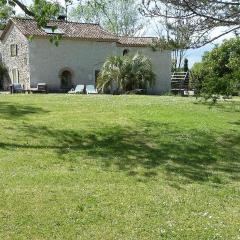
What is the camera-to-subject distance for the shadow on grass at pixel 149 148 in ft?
29.3

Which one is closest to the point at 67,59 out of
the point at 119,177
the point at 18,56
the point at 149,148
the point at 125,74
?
the point at 18,56

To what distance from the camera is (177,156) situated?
10.1 meters

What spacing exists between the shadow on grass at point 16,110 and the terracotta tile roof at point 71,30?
19.8 meters

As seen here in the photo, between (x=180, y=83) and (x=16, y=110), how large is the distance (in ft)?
79.8

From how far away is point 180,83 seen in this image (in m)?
39.7

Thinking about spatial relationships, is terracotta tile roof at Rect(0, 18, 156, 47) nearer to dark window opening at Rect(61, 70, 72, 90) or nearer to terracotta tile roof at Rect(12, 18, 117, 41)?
→ terracotta tile roof at Rect(12, 18, 117, 41)

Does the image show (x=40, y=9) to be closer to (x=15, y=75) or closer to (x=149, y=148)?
(x=149, y=148)

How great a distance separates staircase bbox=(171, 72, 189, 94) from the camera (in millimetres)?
38719

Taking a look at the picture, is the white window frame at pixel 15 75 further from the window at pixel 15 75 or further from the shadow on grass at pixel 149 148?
the shadow on grass at pixel 149 148

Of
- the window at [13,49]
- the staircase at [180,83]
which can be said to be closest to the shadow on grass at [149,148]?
the staircase at [180,83]

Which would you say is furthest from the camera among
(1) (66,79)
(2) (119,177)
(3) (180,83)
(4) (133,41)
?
(4) (133,41)

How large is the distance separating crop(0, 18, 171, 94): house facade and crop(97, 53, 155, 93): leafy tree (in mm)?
4294

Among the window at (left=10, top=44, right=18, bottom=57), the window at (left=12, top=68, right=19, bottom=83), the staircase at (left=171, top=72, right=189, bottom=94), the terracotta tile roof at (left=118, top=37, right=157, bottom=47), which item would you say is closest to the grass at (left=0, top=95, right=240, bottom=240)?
the staircase at (left=171, top=72, right=189, bottom=94)

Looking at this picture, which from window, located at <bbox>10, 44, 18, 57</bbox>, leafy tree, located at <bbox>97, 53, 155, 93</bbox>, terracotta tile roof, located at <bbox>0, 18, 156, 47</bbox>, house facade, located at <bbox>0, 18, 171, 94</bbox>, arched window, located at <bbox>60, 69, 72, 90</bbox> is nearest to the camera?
leafy tree, located at <bbox>97, 53, 155, 93</bbox>
